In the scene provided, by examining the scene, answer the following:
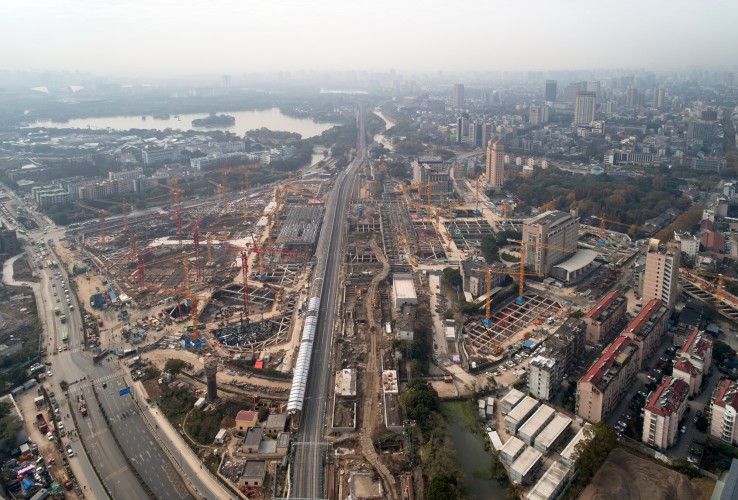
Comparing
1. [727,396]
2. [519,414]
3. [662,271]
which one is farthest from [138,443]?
[662,271]

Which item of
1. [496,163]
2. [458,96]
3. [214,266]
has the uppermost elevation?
[458,96]

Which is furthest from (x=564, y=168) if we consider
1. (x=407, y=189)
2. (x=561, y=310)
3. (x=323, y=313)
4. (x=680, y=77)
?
(x=680, y=77)

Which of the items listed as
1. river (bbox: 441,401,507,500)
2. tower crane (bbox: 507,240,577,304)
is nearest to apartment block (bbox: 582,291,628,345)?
tower crane (bbox: 507,240,577,304)

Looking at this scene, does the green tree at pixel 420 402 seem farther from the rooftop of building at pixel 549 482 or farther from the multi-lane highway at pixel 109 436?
the multi-lane highway at pixel 109 436

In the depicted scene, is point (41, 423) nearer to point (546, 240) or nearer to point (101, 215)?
point (101, 215)

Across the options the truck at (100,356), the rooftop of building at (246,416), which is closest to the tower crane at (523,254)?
the rooftop of building at (246,416)

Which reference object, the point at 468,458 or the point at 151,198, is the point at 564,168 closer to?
the point at 151,198
